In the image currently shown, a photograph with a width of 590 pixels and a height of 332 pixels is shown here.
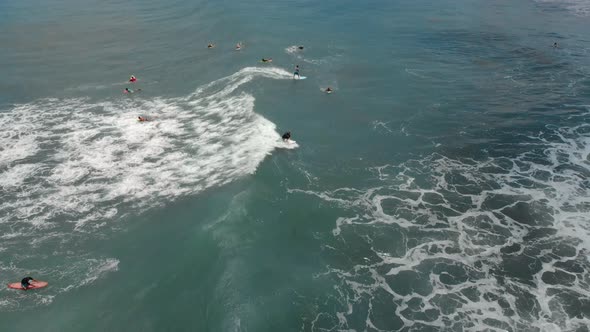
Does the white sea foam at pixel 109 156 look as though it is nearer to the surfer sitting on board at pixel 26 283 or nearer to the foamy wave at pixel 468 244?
the surfer sitting on board at pixel 26 283

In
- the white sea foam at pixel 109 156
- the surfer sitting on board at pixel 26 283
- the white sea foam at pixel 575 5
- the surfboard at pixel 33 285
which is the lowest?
the surfboard at pixel 33 285

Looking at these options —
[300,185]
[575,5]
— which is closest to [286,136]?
[300,185]

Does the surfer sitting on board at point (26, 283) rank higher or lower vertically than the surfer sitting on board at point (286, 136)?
lower

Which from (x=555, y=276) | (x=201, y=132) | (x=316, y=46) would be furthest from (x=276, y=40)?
(x=555, y=276)

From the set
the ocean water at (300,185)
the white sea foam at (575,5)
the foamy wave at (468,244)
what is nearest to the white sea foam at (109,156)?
the ocean water at (300,185)

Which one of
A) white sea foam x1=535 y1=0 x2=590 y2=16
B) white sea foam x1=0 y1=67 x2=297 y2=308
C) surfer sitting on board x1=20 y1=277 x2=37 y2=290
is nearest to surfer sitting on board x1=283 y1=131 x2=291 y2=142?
white sea foam x1=0 y1=67 x2=297 y2=308

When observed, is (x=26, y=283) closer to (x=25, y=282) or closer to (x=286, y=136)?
(x=25, y=282)
